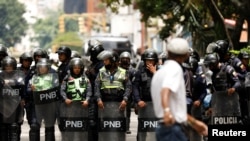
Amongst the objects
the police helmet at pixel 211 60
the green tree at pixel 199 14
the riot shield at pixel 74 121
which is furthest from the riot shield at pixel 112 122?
the green tree at pixel 199 14

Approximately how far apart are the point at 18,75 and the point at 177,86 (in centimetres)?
682

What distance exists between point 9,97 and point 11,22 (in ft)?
447

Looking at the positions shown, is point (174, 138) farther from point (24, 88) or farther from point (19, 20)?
point (19, 20)

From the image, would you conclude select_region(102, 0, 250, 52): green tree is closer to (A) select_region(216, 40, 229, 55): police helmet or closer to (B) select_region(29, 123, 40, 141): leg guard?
(A) select_region(216, 40, 229, 55): police helmet

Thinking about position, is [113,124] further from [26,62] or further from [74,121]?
[26,62]

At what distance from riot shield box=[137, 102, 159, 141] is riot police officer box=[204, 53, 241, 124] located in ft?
3.14

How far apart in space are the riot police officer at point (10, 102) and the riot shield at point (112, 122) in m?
1.51

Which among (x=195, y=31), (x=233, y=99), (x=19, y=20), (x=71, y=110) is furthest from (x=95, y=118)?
(x=19, y=20)

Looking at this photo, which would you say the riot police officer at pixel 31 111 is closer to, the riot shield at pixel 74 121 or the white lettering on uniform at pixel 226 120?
the riot shield at pixel 74 121

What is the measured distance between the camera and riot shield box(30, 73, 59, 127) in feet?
51.3

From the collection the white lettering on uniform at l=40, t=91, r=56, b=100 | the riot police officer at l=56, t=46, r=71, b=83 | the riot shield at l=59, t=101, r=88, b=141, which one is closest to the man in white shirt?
the riot shield at l=59, t=101, r=88, b=141

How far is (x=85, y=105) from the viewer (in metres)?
15.2

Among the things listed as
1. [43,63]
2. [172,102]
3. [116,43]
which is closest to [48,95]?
[43,63]

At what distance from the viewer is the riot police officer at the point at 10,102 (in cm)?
1598
